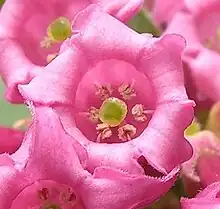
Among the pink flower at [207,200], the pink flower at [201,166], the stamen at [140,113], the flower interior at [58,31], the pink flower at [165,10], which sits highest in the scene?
the flower interior at [58,31]

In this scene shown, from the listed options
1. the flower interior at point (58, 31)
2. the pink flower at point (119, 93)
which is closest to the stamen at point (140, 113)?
the pink flower at point (119, 93)

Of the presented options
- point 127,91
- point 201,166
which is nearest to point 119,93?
point 127,91

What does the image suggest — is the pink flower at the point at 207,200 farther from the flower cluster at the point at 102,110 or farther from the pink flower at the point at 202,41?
the pink flower at the point at 202,41

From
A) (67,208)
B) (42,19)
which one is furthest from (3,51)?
(67,208)

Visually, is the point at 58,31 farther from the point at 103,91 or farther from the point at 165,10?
the point at 165,10

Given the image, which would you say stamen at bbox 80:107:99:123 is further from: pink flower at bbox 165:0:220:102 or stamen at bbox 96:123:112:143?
pink flower at bbox 165:0:220:102

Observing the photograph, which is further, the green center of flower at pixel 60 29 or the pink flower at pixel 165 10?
the pink flower at pixel 165 10
